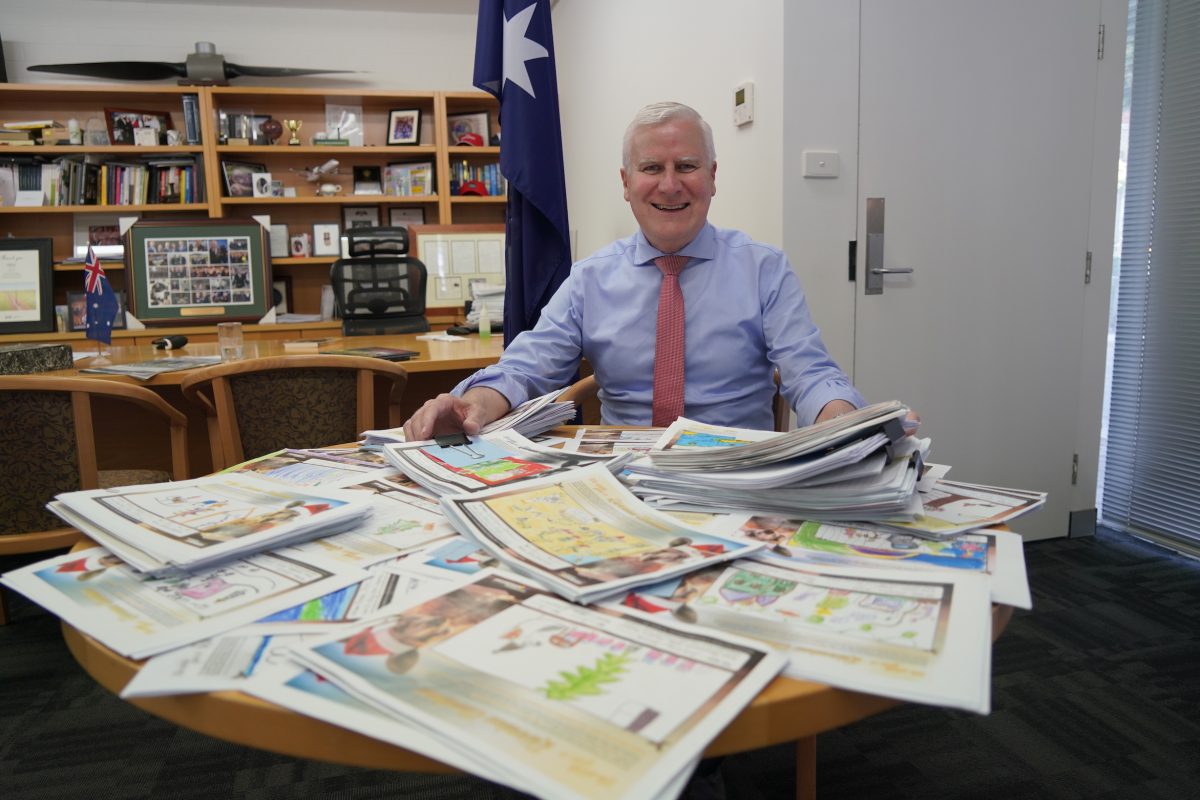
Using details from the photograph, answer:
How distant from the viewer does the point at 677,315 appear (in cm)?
178

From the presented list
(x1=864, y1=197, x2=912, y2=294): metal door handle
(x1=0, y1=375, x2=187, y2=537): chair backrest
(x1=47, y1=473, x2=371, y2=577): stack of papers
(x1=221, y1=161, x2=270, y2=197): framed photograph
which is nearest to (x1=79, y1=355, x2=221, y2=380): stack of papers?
(x1=0, y1=375, x2=187, y2=537): chair backrest

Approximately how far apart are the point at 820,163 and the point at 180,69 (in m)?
4.03

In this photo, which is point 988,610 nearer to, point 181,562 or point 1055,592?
point 181,562

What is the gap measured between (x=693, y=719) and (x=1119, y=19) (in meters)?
3.17

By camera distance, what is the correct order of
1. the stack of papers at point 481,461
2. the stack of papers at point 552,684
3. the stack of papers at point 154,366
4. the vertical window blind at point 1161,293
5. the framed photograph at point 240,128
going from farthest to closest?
the framed photograph at point 240,128 → the vertical window blind at point 1161,293 → the stack of papers at point 154,366 → the stack of papers at point 481,461 → the stack of papers at point 552,684

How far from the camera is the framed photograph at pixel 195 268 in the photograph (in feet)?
11.8

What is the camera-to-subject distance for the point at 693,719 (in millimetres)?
474

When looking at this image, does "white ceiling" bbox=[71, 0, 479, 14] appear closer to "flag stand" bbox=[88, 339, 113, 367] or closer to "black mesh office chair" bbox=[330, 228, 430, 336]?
"black mesh office chair" bbox=[330, 228, 430, 336]

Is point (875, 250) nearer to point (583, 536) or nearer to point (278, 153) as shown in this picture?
point (583, 536)

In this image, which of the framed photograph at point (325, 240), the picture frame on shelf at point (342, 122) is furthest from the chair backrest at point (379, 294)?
the picture frame on shelf at point (342, 122)

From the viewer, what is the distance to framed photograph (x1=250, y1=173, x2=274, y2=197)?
484cm

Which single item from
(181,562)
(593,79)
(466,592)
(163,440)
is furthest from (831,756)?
(593,79)

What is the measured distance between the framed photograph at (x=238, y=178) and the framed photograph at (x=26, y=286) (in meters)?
1.57

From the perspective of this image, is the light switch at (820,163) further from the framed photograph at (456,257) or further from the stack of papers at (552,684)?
the stack of papers at (552,684)
